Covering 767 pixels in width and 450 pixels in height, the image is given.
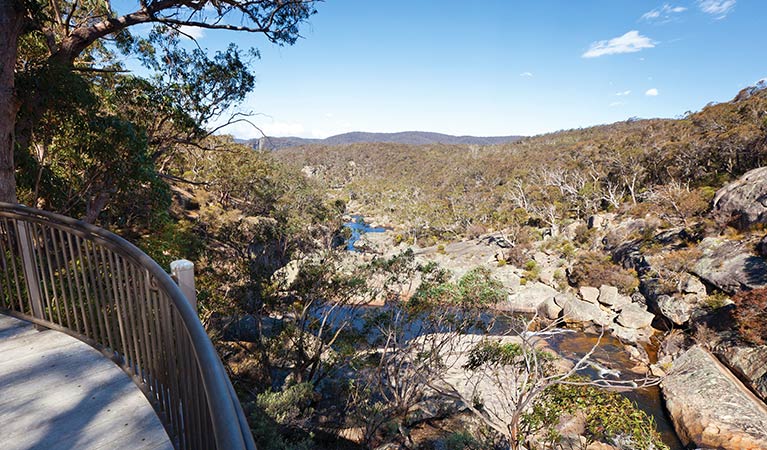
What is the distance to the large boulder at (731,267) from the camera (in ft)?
52.5

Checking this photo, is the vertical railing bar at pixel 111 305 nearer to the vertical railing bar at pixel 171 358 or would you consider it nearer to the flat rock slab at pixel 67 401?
the flat rock slab at pixel 67 401

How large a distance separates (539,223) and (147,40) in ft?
127

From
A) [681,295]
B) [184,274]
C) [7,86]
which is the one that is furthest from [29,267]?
[681,295]

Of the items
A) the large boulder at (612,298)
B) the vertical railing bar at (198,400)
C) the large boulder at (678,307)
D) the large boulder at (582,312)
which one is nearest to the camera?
the vertical railing bar at (198,400)

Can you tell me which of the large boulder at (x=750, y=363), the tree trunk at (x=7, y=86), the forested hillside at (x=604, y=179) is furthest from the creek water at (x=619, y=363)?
the tree trunk at (x=7, y=86)

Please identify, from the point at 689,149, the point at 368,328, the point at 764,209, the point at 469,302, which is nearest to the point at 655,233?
the point at 764,209

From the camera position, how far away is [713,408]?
10680 mm

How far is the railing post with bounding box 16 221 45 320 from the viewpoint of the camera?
2879 millimetres

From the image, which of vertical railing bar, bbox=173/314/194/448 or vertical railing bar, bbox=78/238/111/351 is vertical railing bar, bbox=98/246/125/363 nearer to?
vertical railing bar, bbox=78/238/111/351

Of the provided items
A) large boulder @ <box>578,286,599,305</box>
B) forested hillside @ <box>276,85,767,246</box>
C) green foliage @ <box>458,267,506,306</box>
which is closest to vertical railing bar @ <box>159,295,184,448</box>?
green foliage @ <box>458,267,506,306</box>

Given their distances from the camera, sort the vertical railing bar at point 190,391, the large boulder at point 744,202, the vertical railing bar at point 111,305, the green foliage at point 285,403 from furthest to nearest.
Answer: the large boulder at point 744,202 < the green foliage at point 285,403 < the vertical railing bar at point 111,305 < the vertical railing bar at point 190,391

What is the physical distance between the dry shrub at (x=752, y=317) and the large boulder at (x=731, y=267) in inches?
94.6

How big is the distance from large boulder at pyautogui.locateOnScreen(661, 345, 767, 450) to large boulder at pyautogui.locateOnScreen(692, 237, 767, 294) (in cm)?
556

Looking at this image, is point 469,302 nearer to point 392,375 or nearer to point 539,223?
point 392,375
